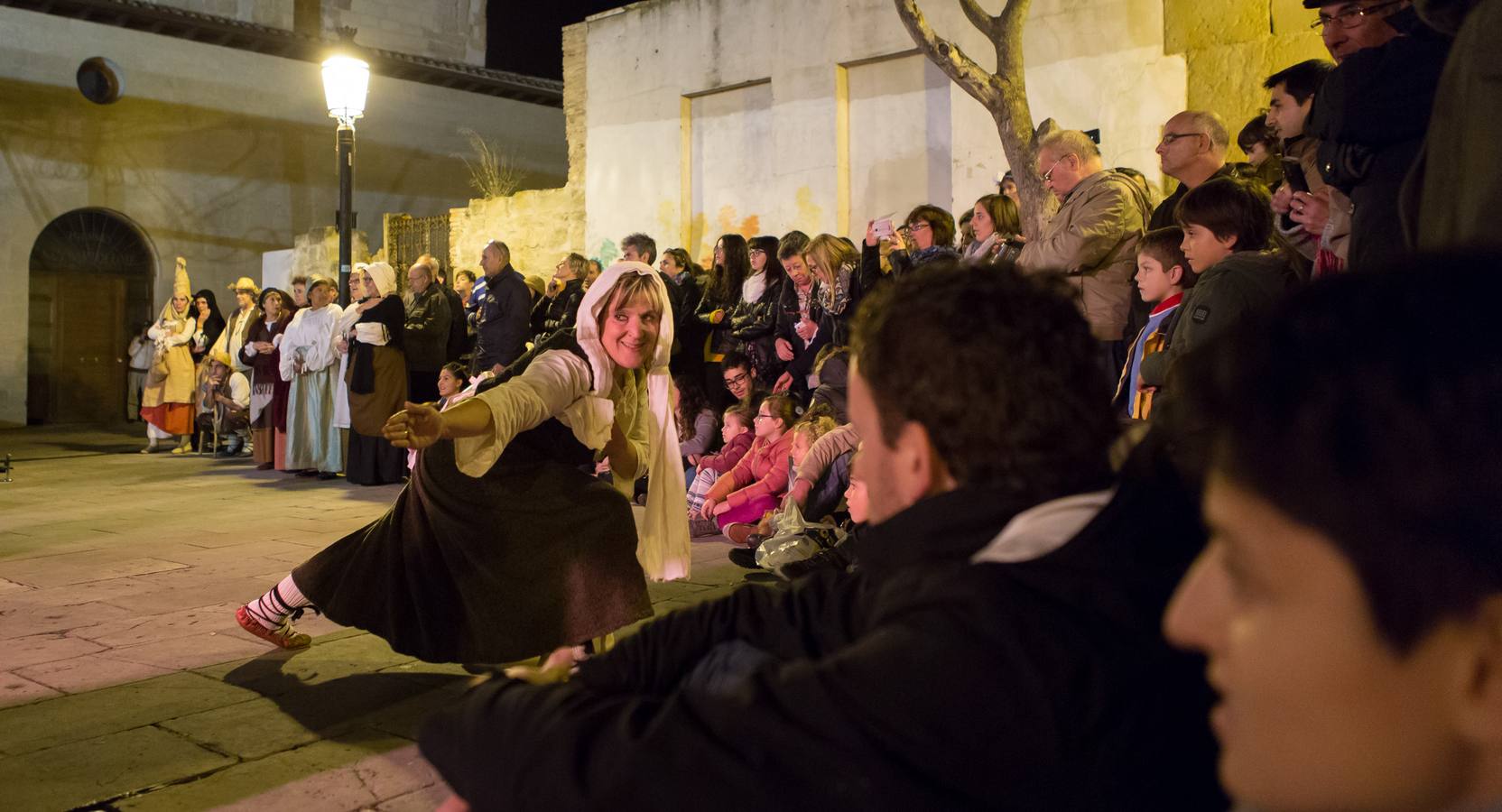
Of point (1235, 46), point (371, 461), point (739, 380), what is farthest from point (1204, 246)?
point (371, 461)

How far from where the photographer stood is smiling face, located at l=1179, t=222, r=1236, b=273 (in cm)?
448

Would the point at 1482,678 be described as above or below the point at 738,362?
below

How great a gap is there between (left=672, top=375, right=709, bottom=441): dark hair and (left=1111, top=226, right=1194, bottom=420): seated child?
4.79 meters

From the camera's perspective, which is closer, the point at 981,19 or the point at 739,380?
the point at 739,380

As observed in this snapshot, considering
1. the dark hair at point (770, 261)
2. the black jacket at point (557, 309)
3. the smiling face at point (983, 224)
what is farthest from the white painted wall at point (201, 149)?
the smiling face at point (983, 224)

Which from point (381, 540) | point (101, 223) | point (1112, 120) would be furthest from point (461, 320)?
point (101, 223)

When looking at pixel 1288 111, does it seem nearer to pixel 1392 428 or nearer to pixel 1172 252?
pixel 1172 252

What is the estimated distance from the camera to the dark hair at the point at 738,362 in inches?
348

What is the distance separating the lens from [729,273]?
31.4 ft

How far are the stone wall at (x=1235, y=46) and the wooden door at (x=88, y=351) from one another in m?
19.5

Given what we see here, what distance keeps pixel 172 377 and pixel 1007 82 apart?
36.4ft

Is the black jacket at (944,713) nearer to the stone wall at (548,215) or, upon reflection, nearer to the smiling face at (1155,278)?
the smiling face at (1155,278)

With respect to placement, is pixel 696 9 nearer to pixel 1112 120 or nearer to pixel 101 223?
pixel 1112 120

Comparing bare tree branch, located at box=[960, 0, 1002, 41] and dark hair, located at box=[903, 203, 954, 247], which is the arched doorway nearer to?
bare tree branch, located at box=[960, 0, 1002, 41]
